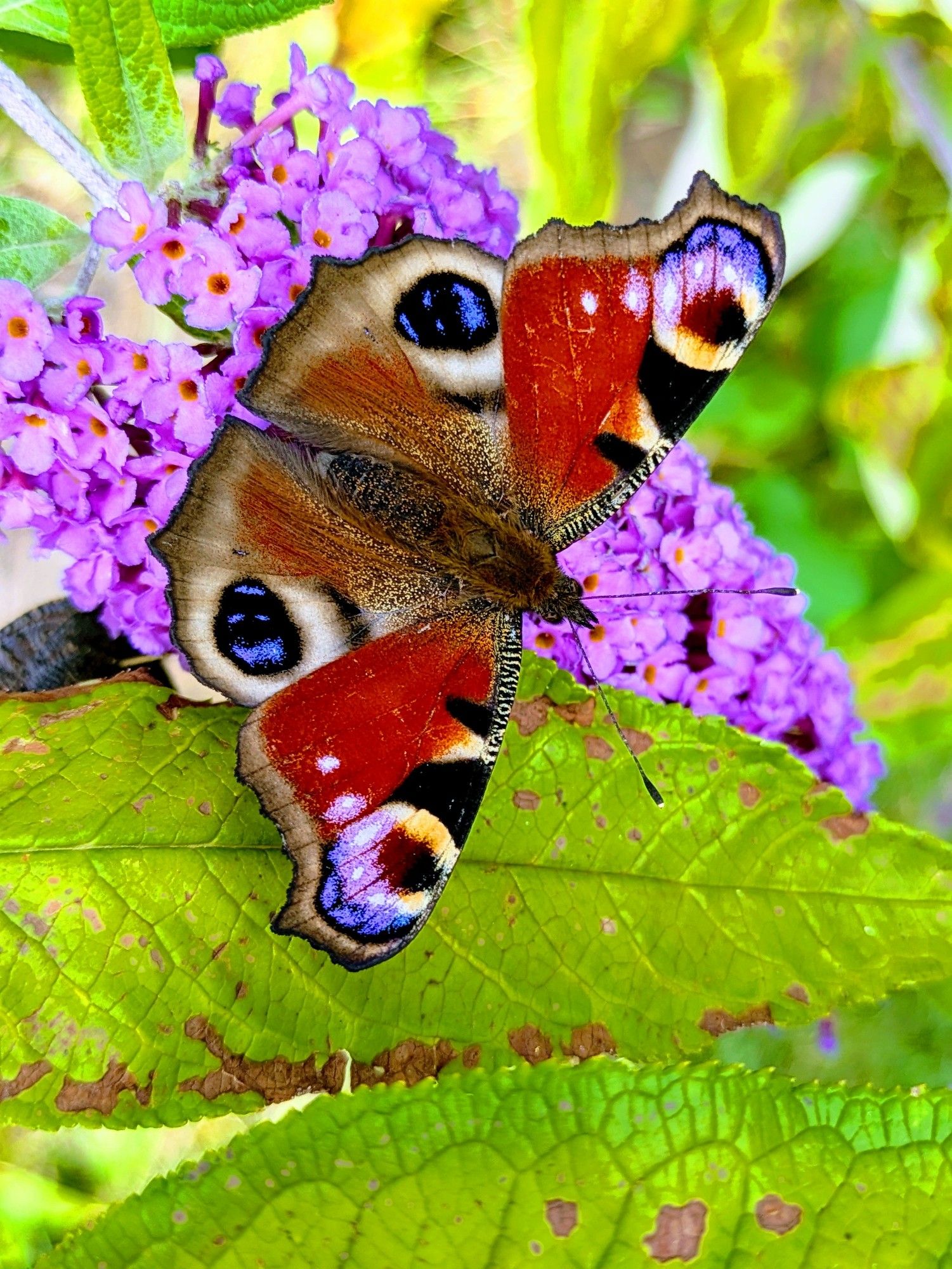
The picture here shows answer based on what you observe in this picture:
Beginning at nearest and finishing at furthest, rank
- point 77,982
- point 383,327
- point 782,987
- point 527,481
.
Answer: point 77,982
point 782,987
point 383,327
point 527,481

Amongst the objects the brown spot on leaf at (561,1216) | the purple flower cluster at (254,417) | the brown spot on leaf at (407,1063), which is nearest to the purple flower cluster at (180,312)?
the purple flower cluster at (254,417)

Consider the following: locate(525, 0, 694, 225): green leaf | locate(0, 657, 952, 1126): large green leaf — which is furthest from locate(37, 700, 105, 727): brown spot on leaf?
locate(525, 0, 694, 225): green leaf

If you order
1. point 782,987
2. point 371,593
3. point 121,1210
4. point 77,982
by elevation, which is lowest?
point 121,1210

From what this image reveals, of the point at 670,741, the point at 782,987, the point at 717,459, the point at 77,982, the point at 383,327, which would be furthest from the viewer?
the point at 717,459

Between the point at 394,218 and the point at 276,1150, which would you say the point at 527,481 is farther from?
the point at 276,1150

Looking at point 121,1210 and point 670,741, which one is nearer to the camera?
point 121,1210

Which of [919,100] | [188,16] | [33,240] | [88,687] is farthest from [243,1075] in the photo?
[919,100]

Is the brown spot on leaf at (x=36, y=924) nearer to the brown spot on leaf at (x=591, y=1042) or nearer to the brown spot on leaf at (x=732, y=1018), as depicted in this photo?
the brown spot on leaf at (x=591, y=1042)

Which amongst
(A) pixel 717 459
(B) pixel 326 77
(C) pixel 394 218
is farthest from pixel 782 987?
(A) pixel 717 459
